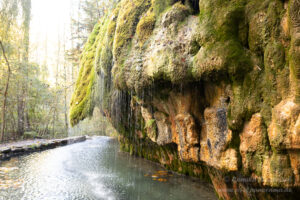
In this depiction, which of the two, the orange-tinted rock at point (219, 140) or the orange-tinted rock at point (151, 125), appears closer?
the orange-tinted rock at point (219, 140)

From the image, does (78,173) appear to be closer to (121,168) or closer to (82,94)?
(121,168)

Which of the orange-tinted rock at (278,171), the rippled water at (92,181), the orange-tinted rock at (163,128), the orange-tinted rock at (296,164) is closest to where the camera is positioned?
the orange-tinted rock at (296,164)

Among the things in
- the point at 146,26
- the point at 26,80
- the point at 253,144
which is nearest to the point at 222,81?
the point at 253,144

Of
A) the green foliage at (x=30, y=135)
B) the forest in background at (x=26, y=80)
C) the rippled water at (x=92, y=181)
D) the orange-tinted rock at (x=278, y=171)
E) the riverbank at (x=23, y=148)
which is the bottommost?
the rippled water at (x=92, y=181)

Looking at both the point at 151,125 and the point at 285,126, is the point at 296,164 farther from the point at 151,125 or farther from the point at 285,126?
the point at 151,125

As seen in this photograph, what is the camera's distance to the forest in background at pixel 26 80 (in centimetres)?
1335

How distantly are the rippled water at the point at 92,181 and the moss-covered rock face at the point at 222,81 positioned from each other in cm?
110

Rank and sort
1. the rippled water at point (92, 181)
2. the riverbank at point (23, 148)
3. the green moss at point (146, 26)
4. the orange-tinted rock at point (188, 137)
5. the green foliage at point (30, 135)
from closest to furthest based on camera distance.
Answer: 1. the orange-tinted rock at point (188, 137)
2. the rippled water at point (92, 181)
3. the green moss at point (146, 26)
4. the riverbank at point (23, 148)
5. the green foliage at point (30, 135)

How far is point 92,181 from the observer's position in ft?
22.5

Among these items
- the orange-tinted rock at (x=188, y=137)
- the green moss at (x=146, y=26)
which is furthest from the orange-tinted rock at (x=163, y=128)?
the green moss at (x=146, y=26)

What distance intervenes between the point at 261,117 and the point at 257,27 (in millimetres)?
1560

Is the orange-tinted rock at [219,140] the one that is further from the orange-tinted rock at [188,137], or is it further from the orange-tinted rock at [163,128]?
Answer: the orange-tinted rock at [163,128]

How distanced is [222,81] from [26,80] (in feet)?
51.7

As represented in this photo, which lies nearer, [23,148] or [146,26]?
[146,26]
